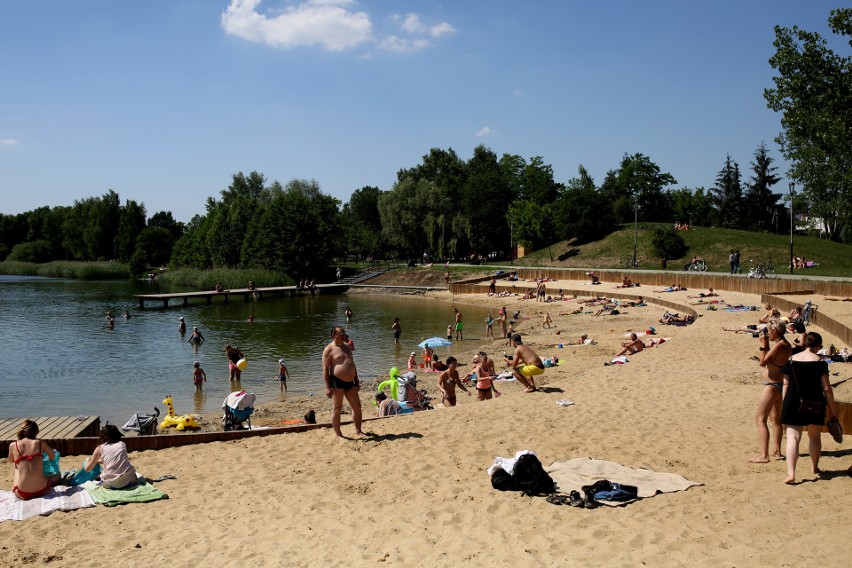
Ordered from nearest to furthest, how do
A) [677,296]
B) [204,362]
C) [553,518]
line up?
1. [553,518]
2. [204,362]
3. [677,296]

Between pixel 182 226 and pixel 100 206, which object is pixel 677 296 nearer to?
pixel 100 206

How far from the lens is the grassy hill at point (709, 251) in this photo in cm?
4706

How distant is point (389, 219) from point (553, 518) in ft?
233

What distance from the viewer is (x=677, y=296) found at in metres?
36.4

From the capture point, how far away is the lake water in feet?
64.3

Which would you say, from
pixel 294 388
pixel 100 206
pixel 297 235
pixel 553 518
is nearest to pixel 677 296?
pixel 294 388

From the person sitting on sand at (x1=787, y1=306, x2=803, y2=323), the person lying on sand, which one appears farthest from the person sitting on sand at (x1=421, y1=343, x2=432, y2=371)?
the person lying on sand

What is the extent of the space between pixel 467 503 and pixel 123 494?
416cm

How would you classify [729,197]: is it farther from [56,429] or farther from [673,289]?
[56,429]

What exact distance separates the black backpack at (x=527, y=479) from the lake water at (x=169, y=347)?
12238 millimetres

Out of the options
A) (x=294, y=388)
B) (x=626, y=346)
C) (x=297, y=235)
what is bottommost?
(x=294, y=388)

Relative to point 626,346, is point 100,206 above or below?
above

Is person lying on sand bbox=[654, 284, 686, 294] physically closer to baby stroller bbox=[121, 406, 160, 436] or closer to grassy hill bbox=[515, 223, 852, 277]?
grassy hill bbox=[515, 223, 852, 277]

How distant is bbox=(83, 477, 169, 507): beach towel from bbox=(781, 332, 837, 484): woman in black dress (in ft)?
24.0
